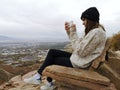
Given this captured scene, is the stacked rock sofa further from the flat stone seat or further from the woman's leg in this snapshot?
the woman's leg

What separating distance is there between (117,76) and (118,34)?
7372 mm

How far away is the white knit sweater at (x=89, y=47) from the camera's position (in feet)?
20.2

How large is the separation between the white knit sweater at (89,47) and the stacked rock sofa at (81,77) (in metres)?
0.13

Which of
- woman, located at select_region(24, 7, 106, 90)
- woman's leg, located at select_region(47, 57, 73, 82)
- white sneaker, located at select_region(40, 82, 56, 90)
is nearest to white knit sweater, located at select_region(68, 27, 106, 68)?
woman, located at select_region(24, 7, 106, 90)

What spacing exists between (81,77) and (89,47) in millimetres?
692

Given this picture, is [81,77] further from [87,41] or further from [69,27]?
[69,27]

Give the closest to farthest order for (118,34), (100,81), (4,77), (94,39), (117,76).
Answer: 1. (100,81)
2. (94,39)
3. (117,76)
4. (4,77)
5. (118,34)

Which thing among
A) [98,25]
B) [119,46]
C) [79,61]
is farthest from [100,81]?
[119,46]

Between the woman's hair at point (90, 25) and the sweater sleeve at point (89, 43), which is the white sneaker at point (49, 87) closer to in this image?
the sweater sleeve at point (89, 43)

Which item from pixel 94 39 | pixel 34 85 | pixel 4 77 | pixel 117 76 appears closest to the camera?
pixel 94 39

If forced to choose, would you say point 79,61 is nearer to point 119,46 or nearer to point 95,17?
point 95,17

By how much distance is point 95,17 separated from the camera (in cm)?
636

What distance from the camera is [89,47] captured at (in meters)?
6.20

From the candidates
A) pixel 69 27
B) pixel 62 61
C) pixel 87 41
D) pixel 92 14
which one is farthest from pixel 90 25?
pixel 62 61
